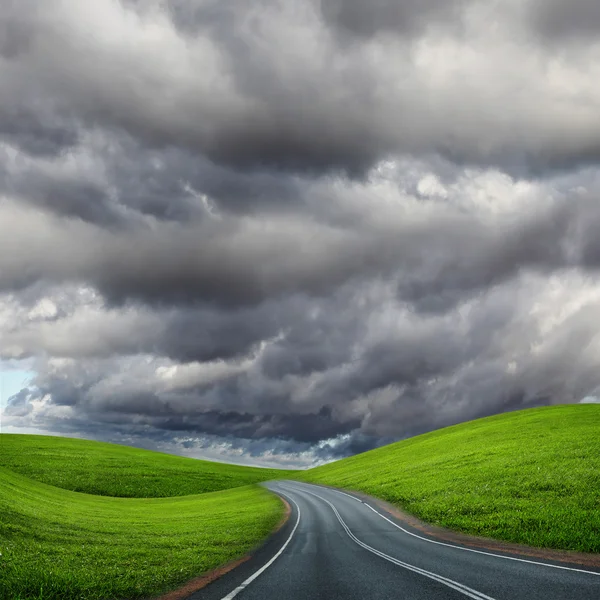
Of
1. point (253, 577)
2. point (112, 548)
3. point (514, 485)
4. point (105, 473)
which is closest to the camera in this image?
point (253, 577)

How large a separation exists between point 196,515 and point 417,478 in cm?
2503

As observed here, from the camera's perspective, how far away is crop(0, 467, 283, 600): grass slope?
16.3 metres

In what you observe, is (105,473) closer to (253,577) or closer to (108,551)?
(108,551)

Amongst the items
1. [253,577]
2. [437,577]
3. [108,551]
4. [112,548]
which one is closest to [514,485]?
[437,577]

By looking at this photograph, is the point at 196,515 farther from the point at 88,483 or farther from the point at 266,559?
the point at 88,483

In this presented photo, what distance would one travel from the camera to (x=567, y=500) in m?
33.9

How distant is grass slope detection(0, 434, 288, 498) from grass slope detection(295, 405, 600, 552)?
1288 inches

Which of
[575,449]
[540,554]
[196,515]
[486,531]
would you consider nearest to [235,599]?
[540,554]

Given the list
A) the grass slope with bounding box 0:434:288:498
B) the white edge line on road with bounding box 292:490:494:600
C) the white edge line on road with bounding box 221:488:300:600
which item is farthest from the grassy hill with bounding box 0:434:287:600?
the grass slope with bounding box 0:434:288:498

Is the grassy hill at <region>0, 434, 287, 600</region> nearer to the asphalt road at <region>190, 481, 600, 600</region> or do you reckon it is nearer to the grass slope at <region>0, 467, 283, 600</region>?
the grass slope at <region>0, 467, 283, 600</region>

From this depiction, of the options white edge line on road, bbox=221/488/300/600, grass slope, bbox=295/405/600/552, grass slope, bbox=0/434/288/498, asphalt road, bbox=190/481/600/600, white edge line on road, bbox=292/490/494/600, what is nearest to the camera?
white edge line on road, bbox=292/490/494/600

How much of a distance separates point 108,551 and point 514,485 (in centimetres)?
3202

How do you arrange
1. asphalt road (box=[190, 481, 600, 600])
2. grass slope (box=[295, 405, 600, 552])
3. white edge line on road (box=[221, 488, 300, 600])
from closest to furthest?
asphalt road (box=[190, 481, 600, 600]) → white edge line on road (box=[221, 488, 300, 600]) → grass slope (box=[295, 405, 600, 552])

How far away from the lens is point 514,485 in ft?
134
